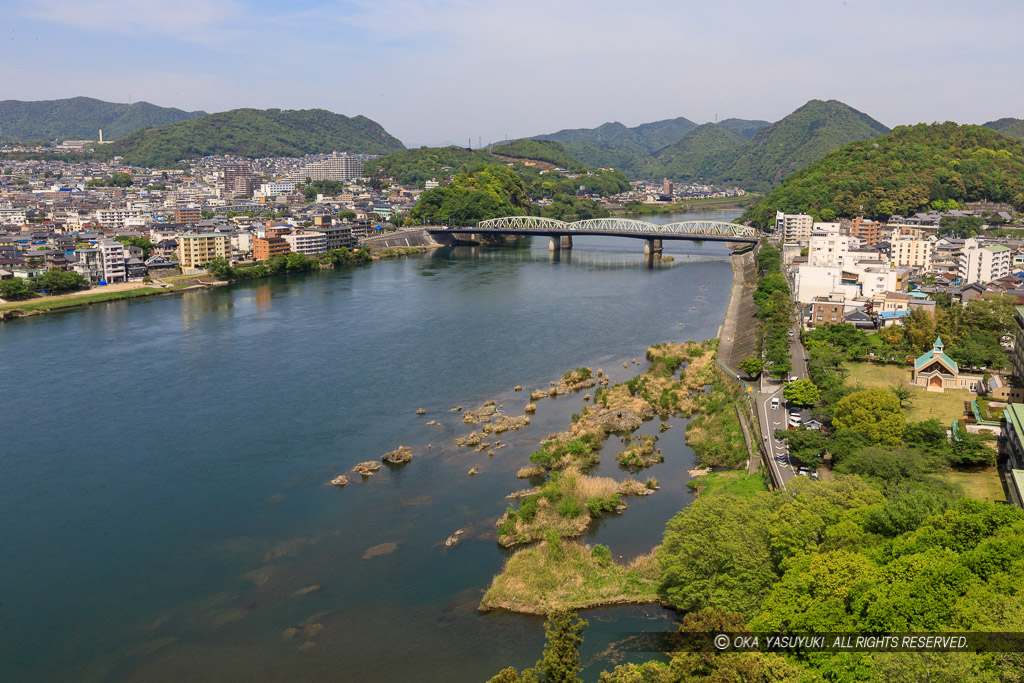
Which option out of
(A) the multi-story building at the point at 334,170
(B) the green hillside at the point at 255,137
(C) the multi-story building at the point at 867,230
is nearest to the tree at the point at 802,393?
(C) the multi-story building at the point at 867,230

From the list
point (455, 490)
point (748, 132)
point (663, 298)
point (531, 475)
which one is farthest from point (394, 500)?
point (748, 132)

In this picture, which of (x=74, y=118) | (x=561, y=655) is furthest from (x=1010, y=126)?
(x=74, y=118)

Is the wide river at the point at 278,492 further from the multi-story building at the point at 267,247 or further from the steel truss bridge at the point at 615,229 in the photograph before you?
the steel truss bridge at the point at 615,229

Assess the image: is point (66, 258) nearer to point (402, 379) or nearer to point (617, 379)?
point (402, 379)

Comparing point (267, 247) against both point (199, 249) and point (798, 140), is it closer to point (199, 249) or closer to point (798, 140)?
point (199, 249)

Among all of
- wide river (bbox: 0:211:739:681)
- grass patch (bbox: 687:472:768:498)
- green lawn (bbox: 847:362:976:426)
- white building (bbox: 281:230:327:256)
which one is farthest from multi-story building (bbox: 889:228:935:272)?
white building (bbox: 281:230:327:256)

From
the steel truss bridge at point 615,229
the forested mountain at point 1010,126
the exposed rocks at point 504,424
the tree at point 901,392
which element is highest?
the forested mountain at point 1010,126

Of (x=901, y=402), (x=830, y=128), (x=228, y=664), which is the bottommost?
(x=228, y=664)
